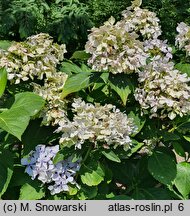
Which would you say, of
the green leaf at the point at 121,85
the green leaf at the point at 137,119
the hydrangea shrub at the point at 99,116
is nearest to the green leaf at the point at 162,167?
the hydrangea shrub at the point at 99,116

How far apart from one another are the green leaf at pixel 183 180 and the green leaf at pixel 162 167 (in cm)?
8

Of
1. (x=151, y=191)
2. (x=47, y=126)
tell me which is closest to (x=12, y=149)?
(x=47, y=126)

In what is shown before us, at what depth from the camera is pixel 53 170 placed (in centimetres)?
172

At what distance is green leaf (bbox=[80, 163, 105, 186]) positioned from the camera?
174cm

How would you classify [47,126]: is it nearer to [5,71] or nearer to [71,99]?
[71,99]

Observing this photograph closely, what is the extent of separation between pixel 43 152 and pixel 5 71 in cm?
29

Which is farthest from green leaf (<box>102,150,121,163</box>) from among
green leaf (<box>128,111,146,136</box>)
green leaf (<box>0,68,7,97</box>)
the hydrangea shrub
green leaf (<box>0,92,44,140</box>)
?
green leaf (<box>0,68,7,97</box>)

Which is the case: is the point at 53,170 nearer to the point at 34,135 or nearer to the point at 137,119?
the point at 34,135

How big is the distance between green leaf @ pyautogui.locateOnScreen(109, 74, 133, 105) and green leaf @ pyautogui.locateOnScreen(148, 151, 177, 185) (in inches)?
10.1

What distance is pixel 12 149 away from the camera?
2033mm

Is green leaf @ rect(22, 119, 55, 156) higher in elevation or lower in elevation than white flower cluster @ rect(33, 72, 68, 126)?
lower

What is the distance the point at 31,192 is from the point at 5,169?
127 millimetres

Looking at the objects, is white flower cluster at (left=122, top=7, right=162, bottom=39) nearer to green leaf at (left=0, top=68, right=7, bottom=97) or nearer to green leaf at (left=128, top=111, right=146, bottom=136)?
green leaf at (left=128, top=111, right=146, bottom=136)

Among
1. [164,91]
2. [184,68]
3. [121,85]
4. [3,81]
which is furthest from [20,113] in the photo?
[184,68]
